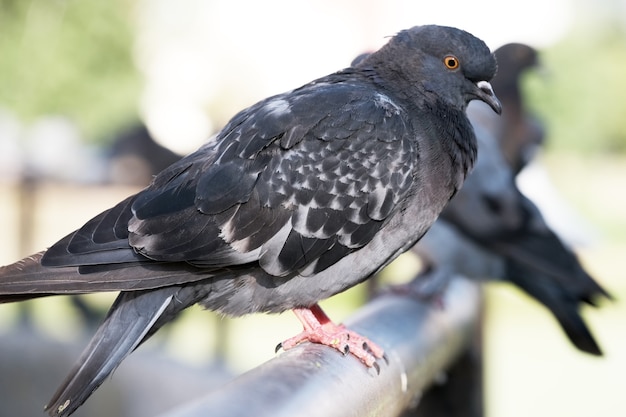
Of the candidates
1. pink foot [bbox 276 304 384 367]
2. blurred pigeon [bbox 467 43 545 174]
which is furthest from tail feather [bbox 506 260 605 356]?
pink foot [bbox 276 304 384 367]

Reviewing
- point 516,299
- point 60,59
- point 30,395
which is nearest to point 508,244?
point 30,395

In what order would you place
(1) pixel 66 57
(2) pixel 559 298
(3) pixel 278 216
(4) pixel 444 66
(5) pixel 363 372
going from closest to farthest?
(5) pixel 363 372 < (3) pixel 278 216 < (4) pixel 444 66 < (2) pixel 559 298 < (1) pixel 66 57

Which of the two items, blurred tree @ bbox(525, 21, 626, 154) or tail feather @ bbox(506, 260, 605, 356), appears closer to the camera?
tail feather @ bbox(506, 260, 605, 356)

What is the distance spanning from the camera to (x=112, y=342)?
2.80 meters

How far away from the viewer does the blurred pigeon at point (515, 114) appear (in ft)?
21.6

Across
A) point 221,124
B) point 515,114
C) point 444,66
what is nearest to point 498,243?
point 515,114

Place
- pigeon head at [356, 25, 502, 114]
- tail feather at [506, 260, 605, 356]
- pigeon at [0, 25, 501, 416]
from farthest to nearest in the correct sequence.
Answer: tail feather at [506, 260, 605, 356] → pigeon head at [356, 25, 502, 114] → pigeon at [0, 25, 501, 416]

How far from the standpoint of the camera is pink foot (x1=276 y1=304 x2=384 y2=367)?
2492 mm

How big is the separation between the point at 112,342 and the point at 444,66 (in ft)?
5.38

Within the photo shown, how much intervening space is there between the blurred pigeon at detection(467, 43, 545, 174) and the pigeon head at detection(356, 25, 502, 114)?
2.86 metres

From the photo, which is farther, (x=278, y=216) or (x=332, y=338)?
(x=278, y=216)

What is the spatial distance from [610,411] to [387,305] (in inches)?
285

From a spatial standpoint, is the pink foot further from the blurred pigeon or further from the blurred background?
the blurred pigeon

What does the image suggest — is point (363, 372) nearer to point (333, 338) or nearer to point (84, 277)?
point (333, 338)
